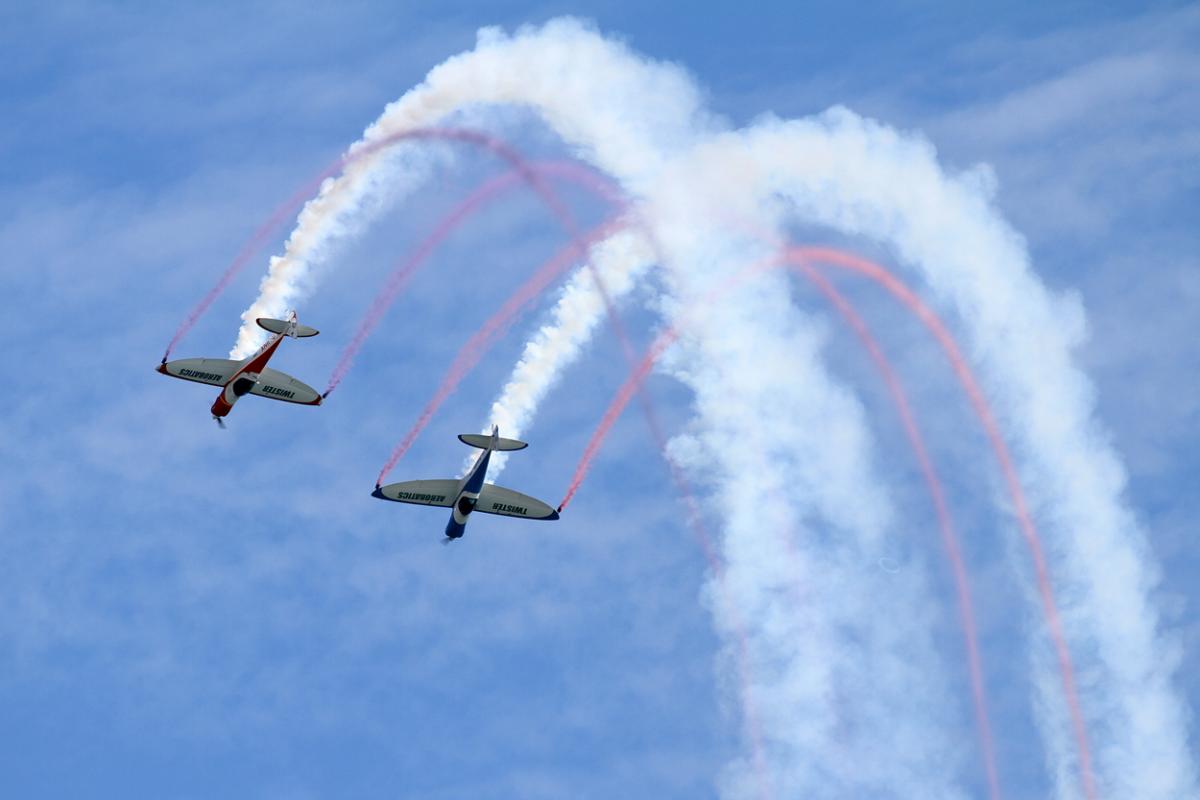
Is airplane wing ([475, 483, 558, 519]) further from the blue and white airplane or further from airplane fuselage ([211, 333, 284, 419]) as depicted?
airplane fuselage ([211, 333, 284, 419])

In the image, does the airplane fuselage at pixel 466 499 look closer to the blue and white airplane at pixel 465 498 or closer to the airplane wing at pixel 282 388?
the blue and white airplane at pixel 465 498

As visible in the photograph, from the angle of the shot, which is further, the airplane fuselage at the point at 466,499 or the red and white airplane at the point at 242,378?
the red and white airplane at the point at 242,378

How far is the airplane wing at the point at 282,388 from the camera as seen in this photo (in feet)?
369

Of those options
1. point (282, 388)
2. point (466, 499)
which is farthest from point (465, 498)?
point (282, 388)

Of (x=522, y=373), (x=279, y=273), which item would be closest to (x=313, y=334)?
(x=279, y=273)

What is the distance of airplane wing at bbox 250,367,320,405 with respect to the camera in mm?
112500

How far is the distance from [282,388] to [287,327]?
501 centimetres

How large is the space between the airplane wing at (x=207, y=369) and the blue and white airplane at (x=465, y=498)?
854 centimetres

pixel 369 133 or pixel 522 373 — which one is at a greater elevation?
pixel 369 133

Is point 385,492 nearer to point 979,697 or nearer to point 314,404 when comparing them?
point 314,404

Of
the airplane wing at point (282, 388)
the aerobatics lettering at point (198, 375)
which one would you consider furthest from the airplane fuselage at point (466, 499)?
the aerobatics lettering at point (198, 375)

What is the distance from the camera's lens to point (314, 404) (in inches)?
4464

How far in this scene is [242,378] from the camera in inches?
4397

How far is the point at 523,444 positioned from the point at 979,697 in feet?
66.6
